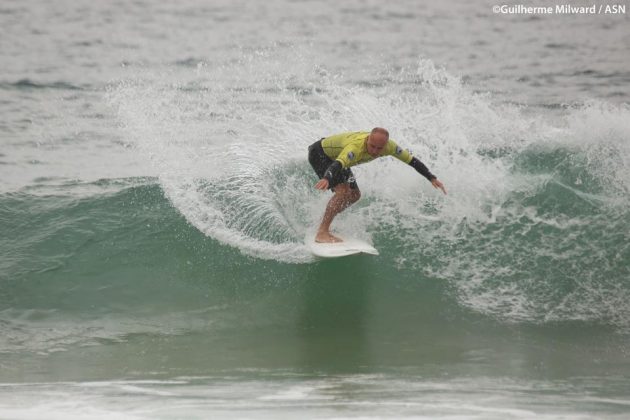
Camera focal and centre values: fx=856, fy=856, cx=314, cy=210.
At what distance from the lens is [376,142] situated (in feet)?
25.1

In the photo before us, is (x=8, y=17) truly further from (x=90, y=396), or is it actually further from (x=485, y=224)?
(x=90, y=396)

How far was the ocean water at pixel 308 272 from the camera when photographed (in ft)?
20.0

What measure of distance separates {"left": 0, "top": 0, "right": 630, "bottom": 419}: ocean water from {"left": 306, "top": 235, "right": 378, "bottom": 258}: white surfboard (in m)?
0.41

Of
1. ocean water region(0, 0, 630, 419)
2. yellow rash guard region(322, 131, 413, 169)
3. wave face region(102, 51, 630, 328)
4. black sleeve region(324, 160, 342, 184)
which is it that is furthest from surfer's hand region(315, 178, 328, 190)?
wave face region(102, 51, 630, 328)

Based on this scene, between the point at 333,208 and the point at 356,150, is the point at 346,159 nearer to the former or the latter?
the point at 356,150

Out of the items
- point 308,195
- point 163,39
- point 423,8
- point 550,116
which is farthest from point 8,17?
point 308,195

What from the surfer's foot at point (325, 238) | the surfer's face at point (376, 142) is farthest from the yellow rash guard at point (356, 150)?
the surfer's foot at point (325, 238)

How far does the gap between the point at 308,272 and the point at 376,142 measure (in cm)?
178

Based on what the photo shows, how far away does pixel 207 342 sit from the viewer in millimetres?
7559

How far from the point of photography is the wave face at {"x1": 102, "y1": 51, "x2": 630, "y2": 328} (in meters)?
8.61

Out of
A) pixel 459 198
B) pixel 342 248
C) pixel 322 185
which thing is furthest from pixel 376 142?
pixel 459 198

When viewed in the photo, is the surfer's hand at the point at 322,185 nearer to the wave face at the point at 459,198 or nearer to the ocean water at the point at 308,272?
the ocean water at the point at 308,272

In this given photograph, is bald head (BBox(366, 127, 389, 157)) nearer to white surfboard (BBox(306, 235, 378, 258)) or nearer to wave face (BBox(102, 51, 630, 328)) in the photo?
white surfboard (BBox(306, 235, 378, 258))

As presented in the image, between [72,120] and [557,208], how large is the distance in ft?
31.2
